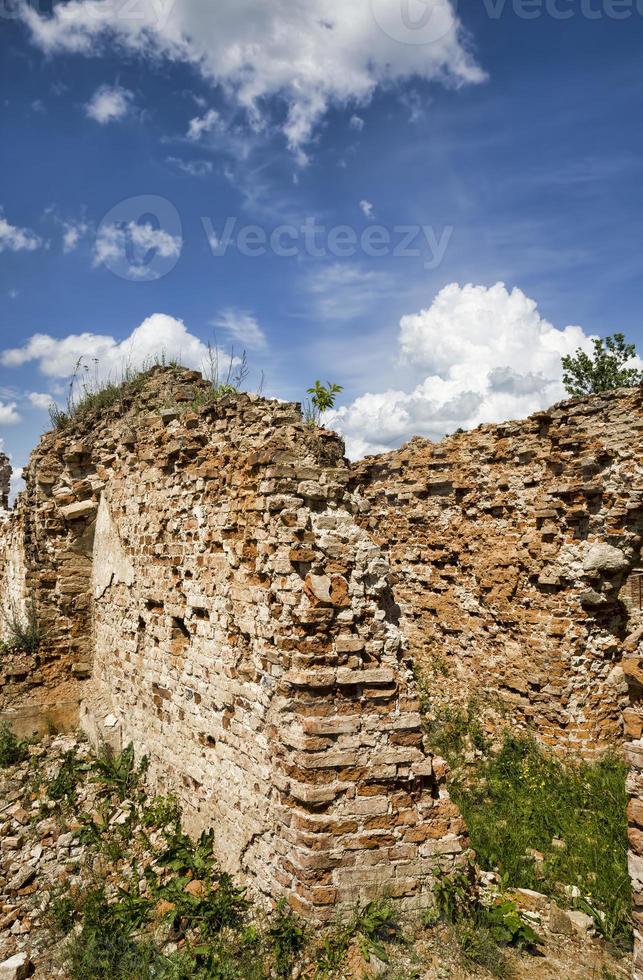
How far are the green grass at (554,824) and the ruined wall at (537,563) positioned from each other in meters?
0.53

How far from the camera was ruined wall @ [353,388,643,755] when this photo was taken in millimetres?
6766

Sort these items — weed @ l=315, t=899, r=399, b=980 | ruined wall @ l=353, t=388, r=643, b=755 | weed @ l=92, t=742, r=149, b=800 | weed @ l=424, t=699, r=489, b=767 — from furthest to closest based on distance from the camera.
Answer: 1. weed @ l=424, t=699, r=489, b=767
2. ruined wall @ l=353, t=388, r=643, b=755
3. weed @ l=92, t=742, r=149, b=800
4. weed @ l=315, t=899, r=399, b=980

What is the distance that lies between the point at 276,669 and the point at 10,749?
454 centimetres

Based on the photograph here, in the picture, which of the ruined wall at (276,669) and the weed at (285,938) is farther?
the ruined wall at (276,669)

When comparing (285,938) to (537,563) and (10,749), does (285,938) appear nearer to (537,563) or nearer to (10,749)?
(10,749)

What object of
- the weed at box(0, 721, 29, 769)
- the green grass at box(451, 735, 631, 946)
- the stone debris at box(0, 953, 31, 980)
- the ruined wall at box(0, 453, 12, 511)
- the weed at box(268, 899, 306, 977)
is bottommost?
the stone debris at box(0, 953, 31, 980)

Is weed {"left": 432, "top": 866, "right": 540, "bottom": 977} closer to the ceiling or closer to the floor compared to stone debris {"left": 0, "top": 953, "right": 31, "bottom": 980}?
closer to the ceiling

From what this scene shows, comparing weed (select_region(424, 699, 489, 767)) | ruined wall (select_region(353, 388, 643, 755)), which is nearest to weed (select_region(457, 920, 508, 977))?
Answer: weed (select_region(424, 699, 489, 767))

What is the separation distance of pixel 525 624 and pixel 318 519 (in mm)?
4174

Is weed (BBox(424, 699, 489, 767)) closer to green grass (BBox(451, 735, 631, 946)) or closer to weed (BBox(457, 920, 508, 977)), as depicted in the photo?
green grass (BBox(451, 735, 631, 946))

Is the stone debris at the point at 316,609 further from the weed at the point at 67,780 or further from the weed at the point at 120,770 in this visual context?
the weed at the point at 67,780

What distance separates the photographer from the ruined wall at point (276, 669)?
3.74m

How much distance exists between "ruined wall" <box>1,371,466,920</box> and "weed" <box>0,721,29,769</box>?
149 cm

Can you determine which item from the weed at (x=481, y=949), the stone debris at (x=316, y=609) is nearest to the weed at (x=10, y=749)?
the stone debris at (x=316, y=609)
